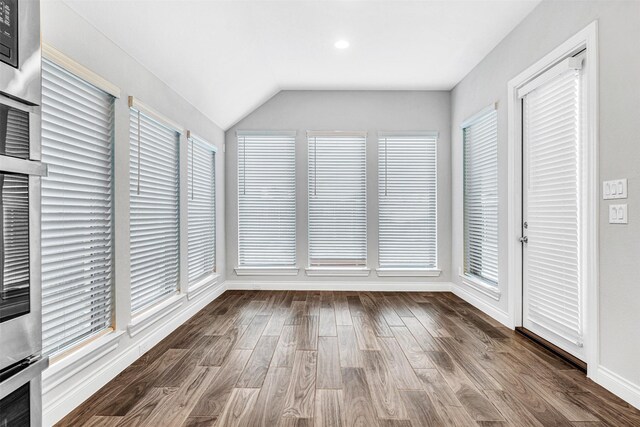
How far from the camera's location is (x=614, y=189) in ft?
6.89

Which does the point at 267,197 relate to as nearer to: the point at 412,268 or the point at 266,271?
the point at 266,271

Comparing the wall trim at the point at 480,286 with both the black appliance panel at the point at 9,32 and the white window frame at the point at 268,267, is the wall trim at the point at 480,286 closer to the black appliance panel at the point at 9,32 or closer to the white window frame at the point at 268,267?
the white window frame at the point at 268,267

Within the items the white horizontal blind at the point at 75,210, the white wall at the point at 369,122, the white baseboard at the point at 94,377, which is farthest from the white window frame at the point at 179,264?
the white wall at the point at 369,122

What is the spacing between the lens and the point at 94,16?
6.91 ft

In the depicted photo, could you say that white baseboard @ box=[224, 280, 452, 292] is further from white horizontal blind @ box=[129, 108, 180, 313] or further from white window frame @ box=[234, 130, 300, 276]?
white horizontal blind @ box=[129, 108, 180, 313]

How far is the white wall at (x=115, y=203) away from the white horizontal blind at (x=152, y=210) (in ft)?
0.46

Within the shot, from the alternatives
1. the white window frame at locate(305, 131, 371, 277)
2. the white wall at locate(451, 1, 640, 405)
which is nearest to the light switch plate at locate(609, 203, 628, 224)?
the white wall at locate(451, 1, 640, 405)

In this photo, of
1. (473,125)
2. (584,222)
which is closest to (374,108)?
(473,125)

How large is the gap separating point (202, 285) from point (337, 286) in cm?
182

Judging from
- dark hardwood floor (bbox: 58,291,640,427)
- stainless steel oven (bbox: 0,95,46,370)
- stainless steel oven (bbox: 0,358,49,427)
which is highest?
stainless steel oven (bbox: 0,95,46,370)

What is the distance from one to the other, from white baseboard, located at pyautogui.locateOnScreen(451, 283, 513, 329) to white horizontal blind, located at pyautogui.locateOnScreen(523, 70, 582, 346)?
0.79ft

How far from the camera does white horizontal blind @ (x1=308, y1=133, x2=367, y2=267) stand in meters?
4.92

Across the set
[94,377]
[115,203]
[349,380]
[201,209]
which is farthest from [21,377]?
[201,209]

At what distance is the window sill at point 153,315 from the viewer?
2.60 m
